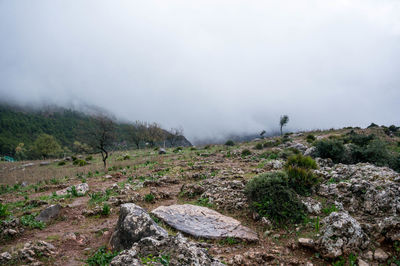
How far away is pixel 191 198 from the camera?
859 cm

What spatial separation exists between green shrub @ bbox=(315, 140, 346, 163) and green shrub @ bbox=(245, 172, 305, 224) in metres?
8.62

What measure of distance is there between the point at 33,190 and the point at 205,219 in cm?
1263

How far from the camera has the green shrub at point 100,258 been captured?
13.7ft

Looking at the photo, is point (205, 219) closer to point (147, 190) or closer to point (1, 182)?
point (147, 190)

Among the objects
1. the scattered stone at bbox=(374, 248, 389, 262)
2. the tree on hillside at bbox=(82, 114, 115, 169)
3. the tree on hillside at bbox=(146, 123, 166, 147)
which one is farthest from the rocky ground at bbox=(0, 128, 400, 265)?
the tree on hillside at bbox=(146, 123, 166, 147)

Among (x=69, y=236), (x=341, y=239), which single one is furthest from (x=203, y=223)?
(x=69, y=236)

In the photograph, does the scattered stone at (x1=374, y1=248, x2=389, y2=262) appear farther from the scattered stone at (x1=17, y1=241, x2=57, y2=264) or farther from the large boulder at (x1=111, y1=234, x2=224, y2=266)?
the scattered stone at (x1=17, y1=241, x2=57, y2=264)

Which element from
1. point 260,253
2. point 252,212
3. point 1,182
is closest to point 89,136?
point 1,182

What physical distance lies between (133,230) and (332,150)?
13932mm

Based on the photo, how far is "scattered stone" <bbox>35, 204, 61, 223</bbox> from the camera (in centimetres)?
684

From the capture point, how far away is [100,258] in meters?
4.33

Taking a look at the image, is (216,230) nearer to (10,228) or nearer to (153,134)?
(10,228)

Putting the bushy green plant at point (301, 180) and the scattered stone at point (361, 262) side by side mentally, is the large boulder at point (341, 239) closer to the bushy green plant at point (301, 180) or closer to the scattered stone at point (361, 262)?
the scattered stone at point (361, 262)

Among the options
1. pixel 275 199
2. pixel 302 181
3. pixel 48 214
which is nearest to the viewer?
pixel 275 199
